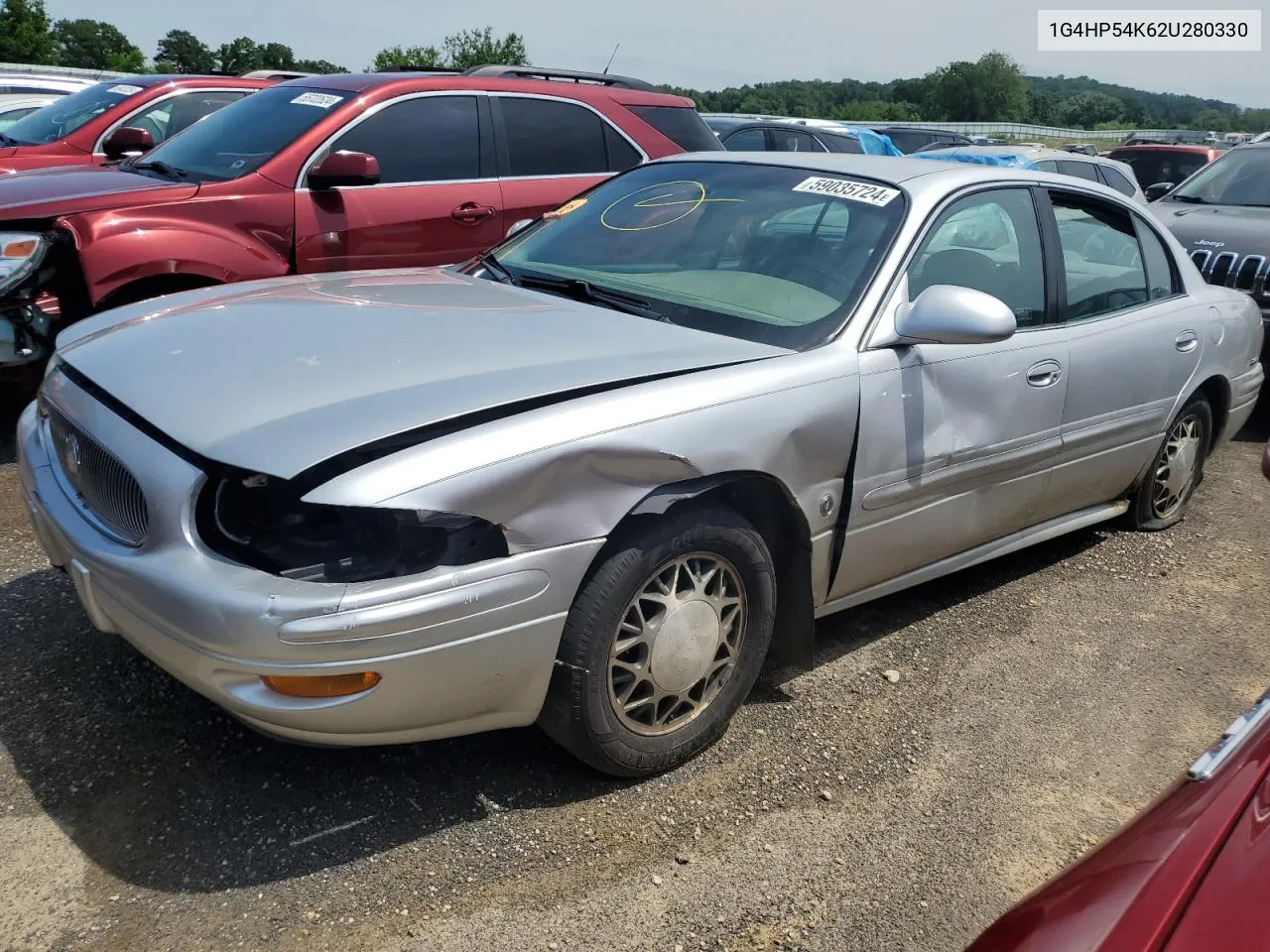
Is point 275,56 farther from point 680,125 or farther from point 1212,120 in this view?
point 680,125

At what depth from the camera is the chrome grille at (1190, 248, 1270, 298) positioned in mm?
6539

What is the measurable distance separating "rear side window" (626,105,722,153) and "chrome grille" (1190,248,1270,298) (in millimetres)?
3144

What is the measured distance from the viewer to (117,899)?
89.9 inches

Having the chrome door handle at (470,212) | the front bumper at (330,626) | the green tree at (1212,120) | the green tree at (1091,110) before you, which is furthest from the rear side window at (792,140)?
the green tree at (1091,110)

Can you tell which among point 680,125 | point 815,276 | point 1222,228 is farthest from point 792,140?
point 815,276

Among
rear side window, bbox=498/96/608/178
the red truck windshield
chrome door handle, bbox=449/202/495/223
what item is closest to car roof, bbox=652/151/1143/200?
chrome door handle, bbox=449/202/495/223

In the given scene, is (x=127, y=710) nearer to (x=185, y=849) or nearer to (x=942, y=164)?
(x=185, y=849)

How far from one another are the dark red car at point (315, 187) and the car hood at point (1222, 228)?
342cm

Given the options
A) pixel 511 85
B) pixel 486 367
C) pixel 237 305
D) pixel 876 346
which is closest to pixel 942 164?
pixel 876 346

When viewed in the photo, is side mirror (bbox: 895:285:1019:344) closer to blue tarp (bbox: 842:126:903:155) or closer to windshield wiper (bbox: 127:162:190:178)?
windshield wiper (bbox: 127:162:190:178)

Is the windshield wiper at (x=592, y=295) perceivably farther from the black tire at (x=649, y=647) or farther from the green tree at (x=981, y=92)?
the green tree at (x=981, y=92)

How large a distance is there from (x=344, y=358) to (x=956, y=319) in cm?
167

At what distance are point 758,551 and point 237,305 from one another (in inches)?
66.1

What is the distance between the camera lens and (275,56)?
6888 centimetres
